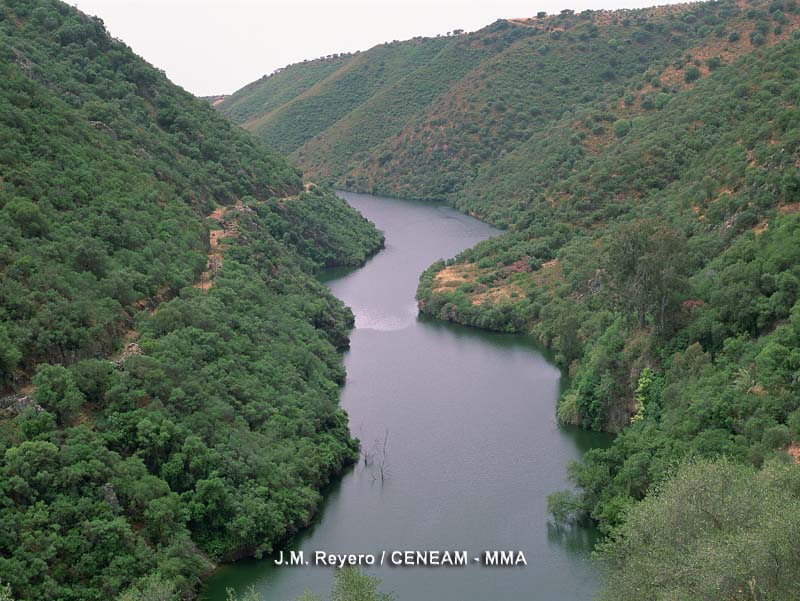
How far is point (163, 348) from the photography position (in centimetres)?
5106

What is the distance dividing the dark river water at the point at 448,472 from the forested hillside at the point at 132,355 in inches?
87.5

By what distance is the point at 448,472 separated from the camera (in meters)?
53.4

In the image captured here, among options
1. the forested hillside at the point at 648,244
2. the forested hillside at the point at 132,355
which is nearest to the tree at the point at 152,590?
the forested hillside at the point at 132,355

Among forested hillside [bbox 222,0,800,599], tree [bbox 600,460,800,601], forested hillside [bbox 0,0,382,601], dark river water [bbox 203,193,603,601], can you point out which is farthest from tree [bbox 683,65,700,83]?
tree [bbox 600,460,800,601]

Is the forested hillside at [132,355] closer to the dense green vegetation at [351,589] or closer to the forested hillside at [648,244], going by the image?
the dense green vegetation at [351,589]

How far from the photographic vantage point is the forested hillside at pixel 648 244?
4091 centimetres

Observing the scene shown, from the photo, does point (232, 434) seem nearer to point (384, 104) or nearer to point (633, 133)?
point (633, 133)

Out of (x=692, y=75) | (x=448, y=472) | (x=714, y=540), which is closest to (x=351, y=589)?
(x=714, y=540)

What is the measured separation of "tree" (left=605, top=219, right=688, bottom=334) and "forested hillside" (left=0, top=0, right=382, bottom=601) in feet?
62.2

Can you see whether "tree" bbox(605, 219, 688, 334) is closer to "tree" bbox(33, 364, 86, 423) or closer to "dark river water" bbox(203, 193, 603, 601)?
"dark river water" bbox(203, 193, 603, 601)

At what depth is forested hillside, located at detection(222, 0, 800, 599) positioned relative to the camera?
40.9 metres

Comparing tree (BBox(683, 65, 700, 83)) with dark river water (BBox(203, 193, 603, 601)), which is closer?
dark river water (BBox(203, 193, 603, 601))

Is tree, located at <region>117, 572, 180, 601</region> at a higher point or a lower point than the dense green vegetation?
lower

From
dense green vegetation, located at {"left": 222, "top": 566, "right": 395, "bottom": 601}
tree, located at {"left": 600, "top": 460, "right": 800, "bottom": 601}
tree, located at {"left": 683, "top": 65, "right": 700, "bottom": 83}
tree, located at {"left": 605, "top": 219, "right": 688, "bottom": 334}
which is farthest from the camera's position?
tree, located at {"left": 683, "top": 65, "right": 700, "bottom": 83}
